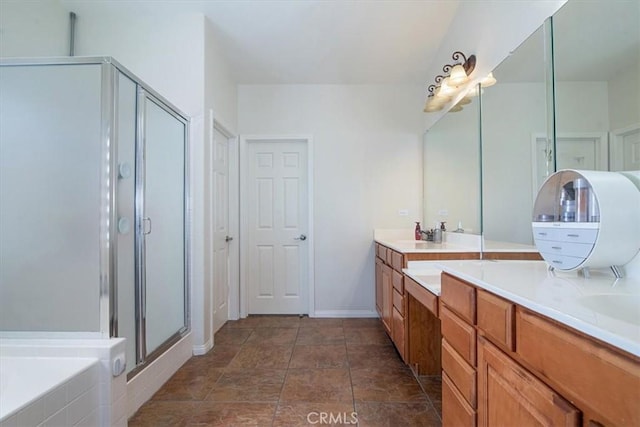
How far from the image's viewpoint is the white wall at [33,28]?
6.56 feet

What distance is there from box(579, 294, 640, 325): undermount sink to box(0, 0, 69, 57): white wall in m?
3.34

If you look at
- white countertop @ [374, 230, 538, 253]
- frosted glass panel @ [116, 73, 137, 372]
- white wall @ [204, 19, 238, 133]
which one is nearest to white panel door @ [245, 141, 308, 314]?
white wall @ [204, 19, 238, 133]

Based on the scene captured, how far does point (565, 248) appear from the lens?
37.2 inches

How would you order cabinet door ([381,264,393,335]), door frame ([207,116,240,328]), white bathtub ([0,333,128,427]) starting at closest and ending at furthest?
white bathtub ([0,333,128,427]), cabinet door ([381,264,393,335]), door frame ([207,116,240,328])

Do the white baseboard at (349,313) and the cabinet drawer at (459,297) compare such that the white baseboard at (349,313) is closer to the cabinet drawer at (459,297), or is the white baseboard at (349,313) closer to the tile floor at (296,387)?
the tile floor at (296,387)

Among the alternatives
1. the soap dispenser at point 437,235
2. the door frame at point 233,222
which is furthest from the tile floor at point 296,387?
the soap dispenser at point 437,235

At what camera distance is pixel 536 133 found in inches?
54.1

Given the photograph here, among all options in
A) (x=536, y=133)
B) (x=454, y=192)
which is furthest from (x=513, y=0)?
(x=454, y=192)

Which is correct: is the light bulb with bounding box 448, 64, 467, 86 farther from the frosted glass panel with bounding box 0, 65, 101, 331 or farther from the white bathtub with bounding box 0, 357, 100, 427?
the white bathtub with bounding box 0, 357, 100, 427

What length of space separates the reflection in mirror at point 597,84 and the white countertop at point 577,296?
1.31 feet

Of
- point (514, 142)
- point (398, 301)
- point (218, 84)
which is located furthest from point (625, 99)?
point (218, 84)

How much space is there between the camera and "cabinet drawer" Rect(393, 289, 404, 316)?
6.66 ft

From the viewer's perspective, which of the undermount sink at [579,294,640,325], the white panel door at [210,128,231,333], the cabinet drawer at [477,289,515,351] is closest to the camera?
the undermount sink at [579,294,640,325]

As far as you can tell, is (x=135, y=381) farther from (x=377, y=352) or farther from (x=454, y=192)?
(x=454, y=192)
